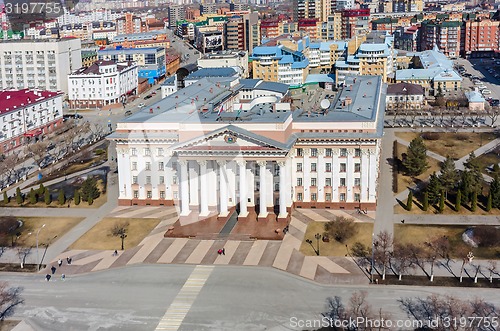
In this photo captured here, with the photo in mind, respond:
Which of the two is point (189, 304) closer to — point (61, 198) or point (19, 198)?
point (61, 198)

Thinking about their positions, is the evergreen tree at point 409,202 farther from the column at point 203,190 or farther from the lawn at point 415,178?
the column at point 203,190

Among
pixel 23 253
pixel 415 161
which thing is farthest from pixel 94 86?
pixel 23 253

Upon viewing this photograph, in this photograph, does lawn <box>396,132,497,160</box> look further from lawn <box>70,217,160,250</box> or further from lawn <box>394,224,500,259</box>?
lawn <box>70,217,160,250</box>

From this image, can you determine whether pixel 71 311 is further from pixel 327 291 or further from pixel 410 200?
pixel 410 200

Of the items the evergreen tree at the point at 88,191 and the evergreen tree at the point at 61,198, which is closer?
the evergreen tree at the point at 61,198

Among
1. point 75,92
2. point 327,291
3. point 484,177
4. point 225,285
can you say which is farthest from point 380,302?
point 75,92

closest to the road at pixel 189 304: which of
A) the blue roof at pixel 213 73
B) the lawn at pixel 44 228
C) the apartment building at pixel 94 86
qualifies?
the lawn at pixel 44 228
